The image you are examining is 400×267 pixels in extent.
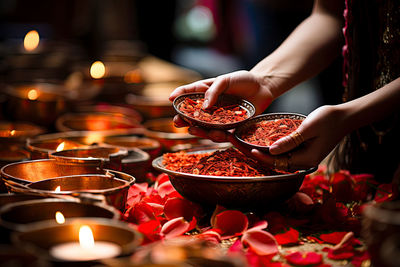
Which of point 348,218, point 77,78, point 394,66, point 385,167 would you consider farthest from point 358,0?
point 77,78

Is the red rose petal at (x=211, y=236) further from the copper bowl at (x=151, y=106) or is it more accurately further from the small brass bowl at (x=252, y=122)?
the copper bowl at (x=151, y=106)

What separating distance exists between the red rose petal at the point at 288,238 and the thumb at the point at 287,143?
0.59 feet

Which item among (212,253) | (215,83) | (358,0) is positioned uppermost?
(358,0)

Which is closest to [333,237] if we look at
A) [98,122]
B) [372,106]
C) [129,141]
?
[372,106]

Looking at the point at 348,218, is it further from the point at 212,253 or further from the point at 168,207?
the point at 212,253

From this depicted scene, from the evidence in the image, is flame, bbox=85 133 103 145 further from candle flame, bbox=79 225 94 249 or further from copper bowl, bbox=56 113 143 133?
candle flame, bbox=79 225 94 249

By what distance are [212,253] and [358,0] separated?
1014 mm

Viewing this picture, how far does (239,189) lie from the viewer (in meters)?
1.03

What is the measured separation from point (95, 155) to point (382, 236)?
0.83 m

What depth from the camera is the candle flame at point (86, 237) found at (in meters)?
0.73

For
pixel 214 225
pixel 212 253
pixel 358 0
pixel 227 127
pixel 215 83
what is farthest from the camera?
pixel 358 0

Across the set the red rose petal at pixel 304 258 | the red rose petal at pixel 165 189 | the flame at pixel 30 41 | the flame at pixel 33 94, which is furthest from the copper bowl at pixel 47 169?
the flame at pixel 30 41

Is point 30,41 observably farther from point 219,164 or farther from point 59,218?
point 59,218

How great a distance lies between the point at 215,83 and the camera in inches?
49.1
